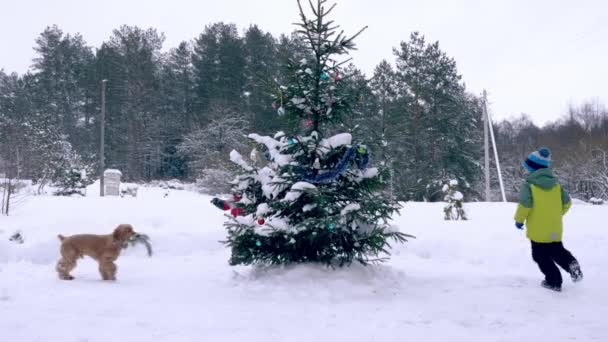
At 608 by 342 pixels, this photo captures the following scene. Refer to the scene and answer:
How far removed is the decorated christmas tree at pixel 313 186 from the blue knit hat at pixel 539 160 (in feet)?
5.62

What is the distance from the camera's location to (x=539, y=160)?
6039 millimetres

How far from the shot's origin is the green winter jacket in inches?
229

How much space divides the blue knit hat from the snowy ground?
1.41 metres

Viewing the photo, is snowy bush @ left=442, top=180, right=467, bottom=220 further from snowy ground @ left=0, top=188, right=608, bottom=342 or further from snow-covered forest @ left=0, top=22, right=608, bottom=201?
snow-covered forest @ left=0, top=22, right=608, bottom=201

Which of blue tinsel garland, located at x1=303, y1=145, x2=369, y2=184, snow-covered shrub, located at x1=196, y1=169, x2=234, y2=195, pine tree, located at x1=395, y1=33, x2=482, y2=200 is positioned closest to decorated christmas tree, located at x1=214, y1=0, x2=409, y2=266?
blue tinsel garland, located at x1=303, y1=145, x2=369, y2=184

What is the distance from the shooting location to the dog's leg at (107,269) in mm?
6277

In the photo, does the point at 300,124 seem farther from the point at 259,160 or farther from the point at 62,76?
the point at 62,76

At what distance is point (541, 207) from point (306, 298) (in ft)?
9.84

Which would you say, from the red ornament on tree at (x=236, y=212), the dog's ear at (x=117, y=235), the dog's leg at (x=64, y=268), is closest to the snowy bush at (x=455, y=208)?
the red ornament on tree at (x=236, y=212)

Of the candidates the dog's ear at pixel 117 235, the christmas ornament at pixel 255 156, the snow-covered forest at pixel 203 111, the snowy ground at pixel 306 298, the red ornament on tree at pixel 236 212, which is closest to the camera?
the snowy ground at pixel 306 298

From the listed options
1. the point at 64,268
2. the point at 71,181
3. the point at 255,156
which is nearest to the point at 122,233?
the point at 64,268

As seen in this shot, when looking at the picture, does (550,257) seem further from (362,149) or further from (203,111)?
(203,111)

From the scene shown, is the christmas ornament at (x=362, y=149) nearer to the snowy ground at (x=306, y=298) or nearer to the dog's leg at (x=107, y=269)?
the snowy ground at (x=306, y=298)

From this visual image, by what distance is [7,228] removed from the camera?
911 centimetres
